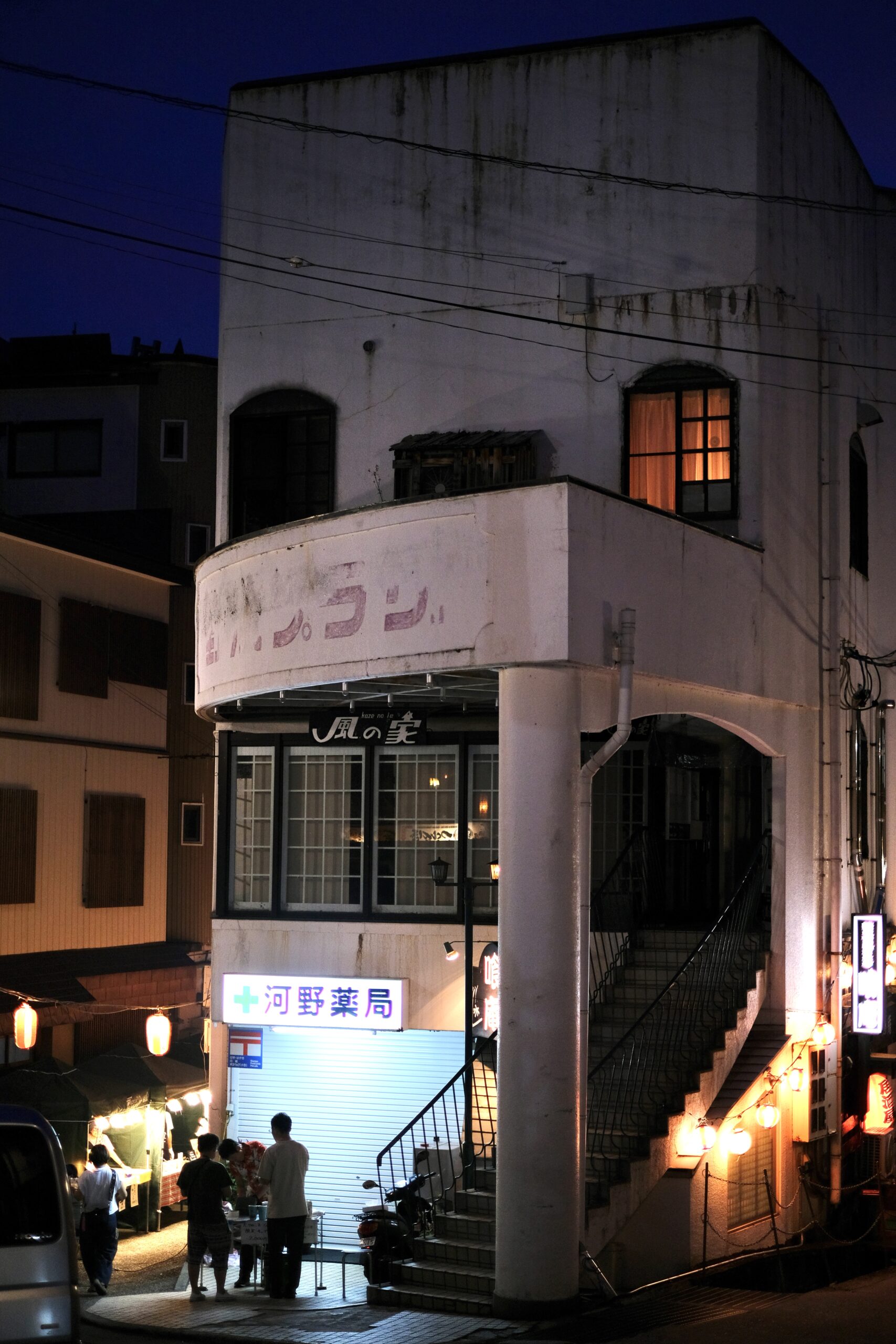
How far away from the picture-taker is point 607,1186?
1380 centimetres

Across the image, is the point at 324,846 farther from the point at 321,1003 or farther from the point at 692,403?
the point at 692,403

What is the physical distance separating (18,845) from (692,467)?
1494cm

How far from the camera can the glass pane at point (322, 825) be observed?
19.5 meters

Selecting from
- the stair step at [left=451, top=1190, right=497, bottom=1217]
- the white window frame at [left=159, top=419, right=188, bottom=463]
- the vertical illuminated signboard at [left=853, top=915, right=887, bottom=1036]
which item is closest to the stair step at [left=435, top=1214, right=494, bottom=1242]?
the stair step at [left=451, top=1190, right=497, bottom=1217]

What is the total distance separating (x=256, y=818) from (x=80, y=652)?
10.5 meters

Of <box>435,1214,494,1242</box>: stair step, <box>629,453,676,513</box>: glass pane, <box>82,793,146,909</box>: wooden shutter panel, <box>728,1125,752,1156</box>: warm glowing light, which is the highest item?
<box>629,453,676,513</box>: glass pane

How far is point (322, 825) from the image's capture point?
64.5 feet

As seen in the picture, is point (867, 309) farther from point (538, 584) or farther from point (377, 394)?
point (538, 584)

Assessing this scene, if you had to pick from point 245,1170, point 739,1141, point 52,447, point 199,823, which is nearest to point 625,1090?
point 739,1141

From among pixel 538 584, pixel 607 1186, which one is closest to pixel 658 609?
pixel 538 584

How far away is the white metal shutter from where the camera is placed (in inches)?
747

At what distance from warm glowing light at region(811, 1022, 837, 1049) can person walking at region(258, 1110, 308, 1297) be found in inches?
261

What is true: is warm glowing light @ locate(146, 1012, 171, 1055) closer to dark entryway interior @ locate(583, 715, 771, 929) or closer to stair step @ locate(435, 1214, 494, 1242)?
dark entryway interior @ locate(583, 715, 771, 929)

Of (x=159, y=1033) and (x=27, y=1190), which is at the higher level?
(x=27, y=1190)
